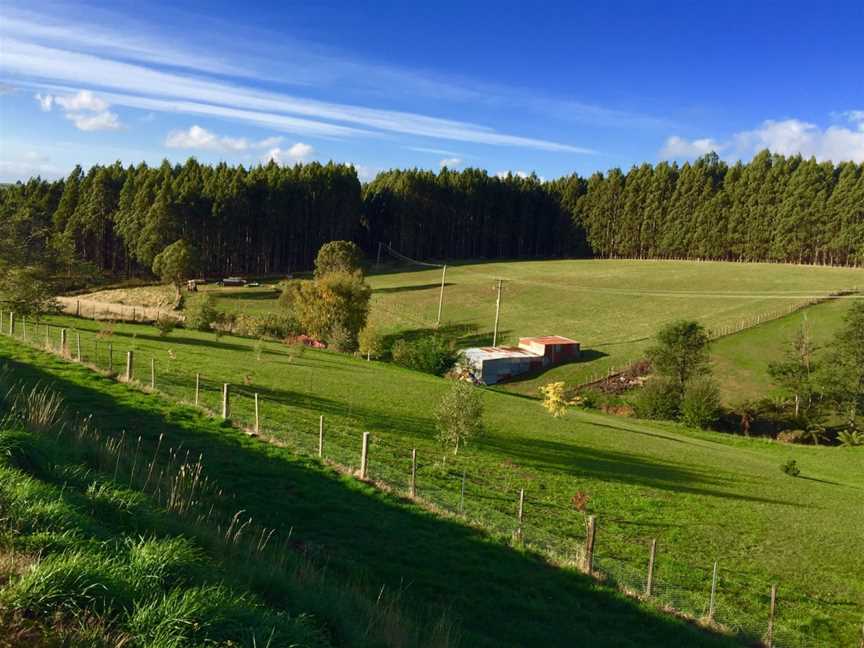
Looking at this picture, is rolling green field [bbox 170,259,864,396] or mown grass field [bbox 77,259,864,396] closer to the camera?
mown grass field [bbox 77,259,864,396]

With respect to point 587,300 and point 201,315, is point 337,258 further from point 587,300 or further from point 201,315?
point 587,300

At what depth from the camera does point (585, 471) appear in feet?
90.4

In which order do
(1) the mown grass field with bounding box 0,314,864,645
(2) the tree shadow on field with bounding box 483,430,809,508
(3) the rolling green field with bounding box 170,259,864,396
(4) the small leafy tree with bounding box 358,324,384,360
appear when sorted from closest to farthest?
(1) the mown grass field with bounding box 0,314,864,645 < (2) the tree shadow on field with bounding box 483,430,809,508 < (4) the small leafy tree with bounding box 358,324,384,360 < (3) the rolling green field with bounding box 170,259,864,396

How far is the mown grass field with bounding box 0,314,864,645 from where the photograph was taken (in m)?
12.8

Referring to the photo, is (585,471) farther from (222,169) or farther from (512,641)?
(222,169)

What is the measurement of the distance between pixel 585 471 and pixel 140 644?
82.1 ft

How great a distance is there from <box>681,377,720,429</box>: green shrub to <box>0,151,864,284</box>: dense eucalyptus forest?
6891 cm

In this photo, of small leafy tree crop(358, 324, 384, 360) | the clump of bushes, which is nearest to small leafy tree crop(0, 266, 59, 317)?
small leafy tree crop(358, 324, 384, 360)

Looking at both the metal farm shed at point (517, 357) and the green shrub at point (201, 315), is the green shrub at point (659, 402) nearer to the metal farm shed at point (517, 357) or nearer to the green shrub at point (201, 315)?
the metal farm shed at point (517, 357)

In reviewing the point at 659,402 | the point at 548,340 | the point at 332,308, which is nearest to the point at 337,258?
the point at 332,308

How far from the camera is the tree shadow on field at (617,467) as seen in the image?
89.9 feet

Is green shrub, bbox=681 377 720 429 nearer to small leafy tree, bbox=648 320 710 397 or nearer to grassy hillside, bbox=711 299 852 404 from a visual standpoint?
small leafy tree, bbox=648 320 710 397

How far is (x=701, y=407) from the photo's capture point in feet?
184

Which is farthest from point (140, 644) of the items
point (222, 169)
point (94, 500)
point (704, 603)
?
point (222, 169)
